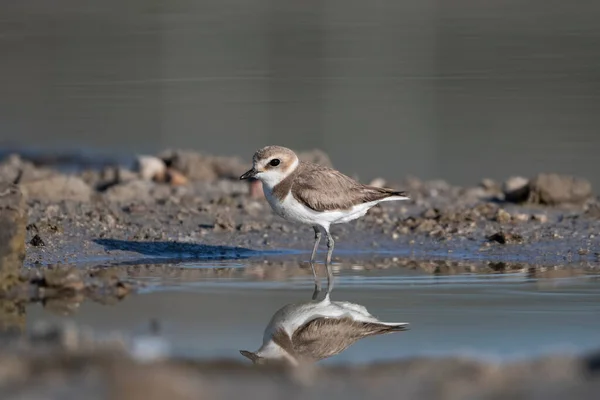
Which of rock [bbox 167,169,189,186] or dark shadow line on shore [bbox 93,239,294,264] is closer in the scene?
dark shadow line on shore [bbox 93,239,294,264]

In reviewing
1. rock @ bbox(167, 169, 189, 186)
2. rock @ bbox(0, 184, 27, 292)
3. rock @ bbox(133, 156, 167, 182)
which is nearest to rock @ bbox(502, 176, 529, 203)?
rock @ bbox(167, 169, 189, 186)

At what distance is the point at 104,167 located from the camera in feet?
51.2

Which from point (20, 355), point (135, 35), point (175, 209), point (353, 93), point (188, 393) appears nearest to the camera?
point (188, 393)

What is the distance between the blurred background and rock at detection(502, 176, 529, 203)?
1.36 m

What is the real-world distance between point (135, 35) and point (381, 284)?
20.9 meters

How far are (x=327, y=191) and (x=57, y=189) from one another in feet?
11.2

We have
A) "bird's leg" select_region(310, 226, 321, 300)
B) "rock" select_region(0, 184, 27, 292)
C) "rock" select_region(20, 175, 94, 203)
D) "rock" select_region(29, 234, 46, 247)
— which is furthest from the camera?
"rock" select_region(20, 175, 94, 203)

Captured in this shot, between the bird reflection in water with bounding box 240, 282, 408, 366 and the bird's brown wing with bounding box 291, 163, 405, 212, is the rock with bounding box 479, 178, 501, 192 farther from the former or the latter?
the bird reflection in water with bounding box 240, 282, 408, 366

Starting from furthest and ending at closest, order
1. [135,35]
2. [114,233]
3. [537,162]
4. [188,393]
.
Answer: [135,35] < [537,162] < [114,233] < [188,393]

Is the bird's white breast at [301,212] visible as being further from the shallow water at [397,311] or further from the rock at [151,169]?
the rock at [151,169]

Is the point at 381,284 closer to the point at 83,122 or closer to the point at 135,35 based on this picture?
the point at 83,122

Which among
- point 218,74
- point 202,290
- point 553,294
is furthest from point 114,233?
point 218,74

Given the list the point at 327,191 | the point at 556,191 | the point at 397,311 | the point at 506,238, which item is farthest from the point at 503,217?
the point at 397,311

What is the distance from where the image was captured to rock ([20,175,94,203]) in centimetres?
1238
